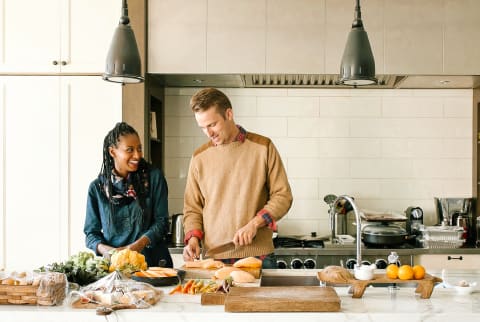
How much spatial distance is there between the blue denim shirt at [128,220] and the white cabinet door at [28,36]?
1.34 metres

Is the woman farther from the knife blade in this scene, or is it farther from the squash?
the squash

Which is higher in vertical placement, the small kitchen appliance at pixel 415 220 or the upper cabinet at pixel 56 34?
the upper cabinet at pixel 56 34

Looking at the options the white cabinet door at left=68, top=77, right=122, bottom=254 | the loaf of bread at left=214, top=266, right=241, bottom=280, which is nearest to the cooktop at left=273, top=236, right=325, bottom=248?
the white cabinet door at left=68, top=77, right=122, bottom=254

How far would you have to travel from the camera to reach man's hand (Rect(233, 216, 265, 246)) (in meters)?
2.45

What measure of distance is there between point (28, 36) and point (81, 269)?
2155mm

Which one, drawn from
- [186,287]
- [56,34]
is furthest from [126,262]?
[56,34]

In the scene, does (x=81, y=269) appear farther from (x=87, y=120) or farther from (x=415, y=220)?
(x=415, y=220)

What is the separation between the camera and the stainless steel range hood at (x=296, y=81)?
3780 mm

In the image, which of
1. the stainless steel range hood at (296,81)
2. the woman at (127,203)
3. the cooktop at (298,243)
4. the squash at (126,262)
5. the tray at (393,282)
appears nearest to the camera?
the tray at (393,282)

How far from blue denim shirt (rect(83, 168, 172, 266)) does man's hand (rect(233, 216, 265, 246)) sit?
453 mm

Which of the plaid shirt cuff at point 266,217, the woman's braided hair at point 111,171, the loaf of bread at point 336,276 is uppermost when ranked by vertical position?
the woman's braided hair at point 111,171

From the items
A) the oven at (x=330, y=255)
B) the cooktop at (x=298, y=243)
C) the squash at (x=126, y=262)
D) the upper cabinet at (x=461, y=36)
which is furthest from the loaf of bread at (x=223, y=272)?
the upper cabinet at (x=461, y=36)

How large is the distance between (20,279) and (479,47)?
3111 millimetres

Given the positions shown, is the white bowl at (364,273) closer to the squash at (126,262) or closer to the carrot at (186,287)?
the carrot at (186,287)
